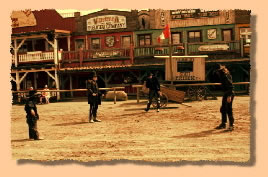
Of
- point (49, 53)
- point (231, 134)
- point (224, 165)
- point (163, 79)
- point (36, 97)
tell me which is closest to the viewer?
point (224, 165)

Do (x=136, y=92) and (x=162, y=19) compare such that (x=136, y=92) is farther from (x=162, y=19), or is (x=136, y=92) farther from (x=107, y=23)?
(x=107, y=23)

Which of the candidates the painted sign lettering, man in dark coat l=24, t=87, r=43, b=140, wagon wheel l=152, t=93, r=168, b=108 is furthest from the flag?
man in dark coat l=24, t=87, r=43, b=140

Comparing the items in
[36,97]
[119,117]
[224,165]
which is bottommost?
[224,165]

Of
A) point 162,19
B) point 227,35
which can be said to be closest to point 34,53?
point 162,19

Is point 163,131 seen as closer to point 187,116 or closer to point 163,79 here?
point 187,116

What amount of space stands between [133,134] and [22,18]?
13.8ft

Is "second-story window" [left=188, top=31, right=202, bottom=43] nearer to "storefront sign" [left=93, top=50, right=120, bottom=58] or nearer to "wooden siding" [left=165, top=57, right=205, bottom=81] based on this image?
"wooden siding" [left=165, top=57, right=205, bottom=81]

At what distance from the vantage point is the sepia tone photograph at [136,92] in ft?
29.1

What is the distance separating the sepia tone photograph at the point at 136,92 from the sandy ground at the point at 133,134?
0.03 metres

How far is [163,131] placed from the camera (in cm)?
1005

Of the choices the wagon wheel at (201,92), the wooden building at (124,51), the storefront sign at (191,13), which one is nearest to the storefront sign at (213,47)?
the wooden building at (124,51)

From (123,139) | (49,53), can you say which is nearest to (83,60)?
(49,53)

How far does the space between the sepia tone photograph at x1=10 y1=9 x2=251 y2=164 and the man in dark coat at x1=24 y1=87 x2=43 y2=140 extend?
0.02 m

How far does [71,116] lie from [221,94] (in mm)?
4225
